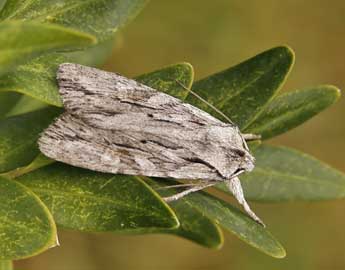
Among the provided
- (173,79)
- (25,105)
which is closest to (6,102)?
(25,105)

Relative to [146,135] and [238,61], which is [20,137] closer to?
[146,135]

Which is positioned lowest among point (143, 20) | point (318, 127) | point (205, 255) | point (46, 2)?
point (205, 255)

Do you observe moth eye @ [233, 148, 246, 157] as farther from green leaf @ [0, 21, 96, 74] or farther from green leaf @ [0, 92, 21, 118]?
green leaf @ [0, 21, 96, 74]

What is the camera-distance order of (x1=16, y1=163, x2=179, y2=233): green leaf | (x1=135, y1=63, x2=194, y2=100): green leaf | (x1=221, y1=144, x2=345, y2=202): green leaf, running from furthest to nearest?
(x1=221, y1=144, x2=345, y2=202): green leaf, (x1=135, y1=63, x2=194, y2=100): green leaf, (x1=16, y1=163, x2=179, y2=233): green leaf

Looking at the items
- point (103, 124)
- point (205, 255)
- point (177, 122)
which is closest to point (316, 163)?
point (177, 122)

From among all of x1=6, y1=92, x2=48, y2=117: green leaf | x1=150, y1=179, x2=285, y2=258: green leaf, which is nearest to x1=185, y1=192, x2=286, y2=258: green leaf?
x1=150, y1=179, x2=285, y2=258: green leaf

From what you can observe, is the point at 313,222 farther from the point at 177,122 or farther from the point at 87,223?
the point at 87,223
